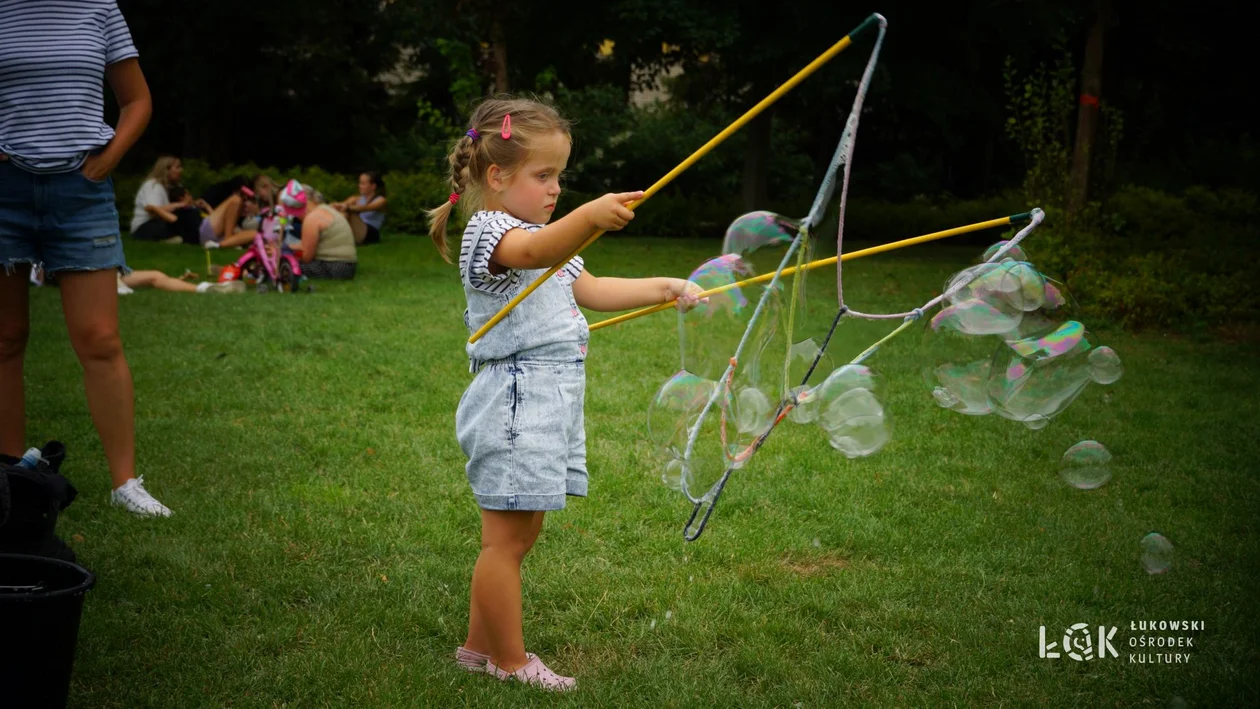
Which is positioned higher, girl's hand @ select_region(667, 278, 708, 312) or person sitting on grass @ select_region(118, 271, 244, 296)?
girl's hand @ select_region(667, 278, 708, 312)

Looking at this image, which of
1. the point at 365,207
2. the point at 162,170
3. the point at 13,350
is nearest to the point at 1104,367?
the point at 13,350

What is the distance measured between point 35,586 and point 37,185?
1.75 m

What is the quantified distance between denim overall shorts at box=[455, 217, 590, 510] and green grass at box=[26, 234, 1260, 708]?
22.2 inches

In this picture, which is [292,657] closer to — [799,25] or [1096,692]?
[1096,692]

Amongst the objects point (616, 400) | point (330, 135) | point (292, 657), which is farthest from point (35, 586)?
point (330, 135)

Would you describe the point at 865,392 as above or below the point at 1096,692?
above

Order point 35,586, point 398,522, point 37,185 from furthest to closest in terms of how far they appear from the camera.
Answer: point 398,522
point 37,185
point 35,586

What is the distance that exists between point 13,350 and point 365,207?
1084cm

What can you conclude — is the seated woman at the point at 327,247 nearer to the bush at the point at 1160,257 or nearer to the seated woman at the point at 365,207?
the seated woman at the point at 365,207

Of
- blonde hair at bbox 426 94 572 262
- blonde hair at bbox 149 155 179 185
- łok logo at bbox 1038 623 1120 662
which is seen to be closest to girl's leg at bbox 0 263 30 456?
blonde hair at bbox 426 94 572 262

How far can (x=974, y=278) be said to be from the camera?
136 inches

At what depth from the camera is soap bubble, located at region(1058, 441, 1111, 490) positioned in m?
3.97

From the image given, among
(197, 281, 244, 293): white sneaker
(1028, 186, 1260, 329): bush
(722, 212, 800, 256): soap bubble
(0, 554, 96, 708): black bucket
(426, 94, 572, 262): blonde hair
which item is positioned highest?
(426, 94, 572, 262): blonde hair

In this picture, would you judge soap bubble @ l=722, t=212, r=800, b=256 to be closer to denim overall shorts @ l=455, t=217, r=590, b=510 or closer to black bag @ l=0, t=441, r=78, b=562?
denim overall shorts @ l=455, t=217, r=590, b=510
